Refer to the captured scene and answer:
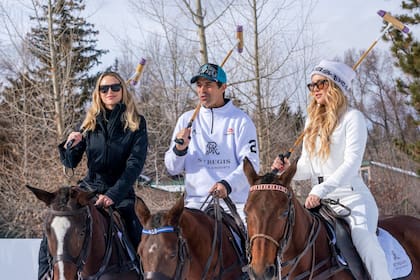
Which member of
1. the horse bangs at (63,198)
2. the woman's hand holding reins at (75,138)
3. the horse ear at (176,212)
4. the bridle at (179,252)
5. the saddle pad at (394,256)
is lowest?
the saddle pad at (394,256)

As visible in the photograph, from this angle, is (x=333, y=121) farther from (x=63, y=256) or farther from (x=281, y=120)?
(x=281, y=120)

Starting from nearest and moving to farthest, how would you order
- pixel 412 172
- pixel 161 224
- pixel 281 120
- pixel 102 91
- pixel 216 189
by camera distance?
pixel 161 224 → pixel 216 189 → pixel 102 91 → pixel 281 120 → pixel 412 172

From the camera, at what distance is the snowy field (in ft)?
27.1

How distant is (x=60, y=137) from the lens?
1659cm

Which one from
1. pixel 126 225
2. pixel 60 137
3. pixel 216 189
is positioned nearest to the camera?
pixel 216 189

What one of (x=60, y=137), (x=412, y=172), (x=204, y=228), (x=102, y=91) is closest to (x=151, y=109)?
(x=60, y=137)

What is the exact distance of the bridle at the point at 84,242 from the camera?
13.0ft

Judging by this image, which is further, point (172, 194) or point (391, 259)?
point (172, 194)

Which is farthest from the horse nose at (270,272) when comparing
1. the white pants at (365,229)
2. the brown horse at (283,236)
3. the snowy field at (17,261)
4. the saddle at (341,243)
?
the snowy field at (17,261)

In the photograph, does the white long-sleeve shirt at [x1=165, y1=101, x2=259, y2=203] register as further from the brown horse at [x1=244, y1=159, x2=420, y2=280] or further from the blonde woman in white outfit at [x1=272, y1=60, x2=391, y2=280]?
the brown horse at [x1=244, y1=159, x2=420, y2=280]

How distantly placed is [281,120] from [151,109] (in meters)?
4.68

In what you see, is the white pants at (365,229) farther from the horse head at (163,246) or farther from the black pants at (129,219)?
the black pants at (129,219)

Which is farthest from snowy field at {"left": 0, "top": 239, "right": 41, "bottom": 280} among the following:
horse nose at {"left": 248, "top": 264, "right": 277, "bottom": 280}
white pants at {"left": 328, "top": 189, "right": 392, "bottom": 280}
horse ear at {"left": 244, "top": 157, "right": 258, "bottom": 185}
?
horse nose at {"left": 248, "top": 264, "right": 277, "bottom": 280}

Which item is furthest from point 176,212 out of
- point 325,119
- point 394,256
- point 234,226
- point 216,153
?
point 394,256
